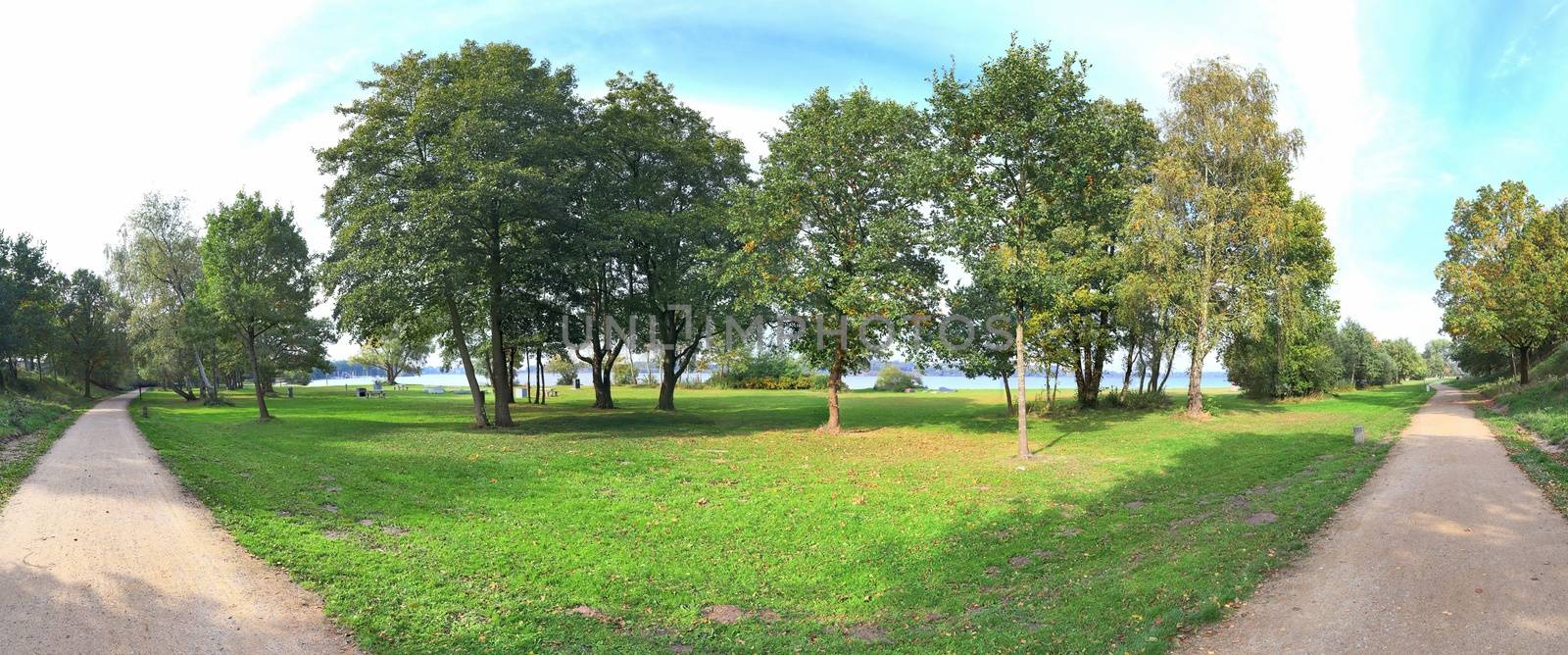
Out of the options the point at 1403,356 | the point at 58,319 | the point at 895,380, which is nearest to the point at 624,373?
the point at 895,380

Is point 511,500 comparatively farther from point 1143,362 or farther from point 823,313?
point 1143,362

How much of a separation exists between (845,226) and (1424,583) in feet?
59.6

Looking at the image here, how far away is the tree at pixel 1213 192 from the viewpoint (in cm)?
2803

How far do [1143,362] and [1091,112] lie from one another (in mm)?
17329

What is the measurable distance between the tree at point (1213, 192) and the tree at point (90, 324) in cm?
6837

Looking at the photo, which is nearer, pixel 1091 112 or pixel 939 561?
pixel 939 561

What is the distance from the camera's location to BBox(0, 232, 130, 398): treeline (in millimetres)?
42156

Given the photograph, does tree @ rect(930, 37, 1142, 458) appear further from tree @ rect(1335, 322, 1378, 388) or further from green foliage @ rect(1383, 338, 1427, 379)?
green foliage @ rect(1383, 338, 1427, 379)

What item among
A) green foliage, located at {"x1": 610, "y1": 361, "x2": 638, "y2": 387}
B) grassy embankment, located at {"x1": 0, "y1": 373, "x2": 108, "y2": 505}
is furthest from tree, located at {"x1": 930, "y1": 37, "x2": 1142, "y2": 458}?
green foliage, located at {"x1": 610, "y1": 361, "x2": 638, "y2": 387}

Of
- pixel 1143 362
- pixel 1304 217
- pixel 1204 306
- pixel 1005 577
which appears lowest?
pixel 1005 577

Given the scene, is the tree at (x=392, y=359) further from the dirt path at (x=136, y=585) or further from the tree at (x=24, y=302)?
the dirt path at (x=136, y=585)

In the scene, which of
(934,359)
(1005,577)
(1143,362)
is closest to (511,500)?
(1005,577)

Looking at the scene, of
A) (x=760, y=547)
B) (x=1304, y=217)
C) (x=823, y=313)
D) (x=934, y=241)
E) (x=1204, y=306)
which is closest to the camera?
(x=760, y=547)

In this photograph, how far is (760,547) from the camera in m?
10.6
